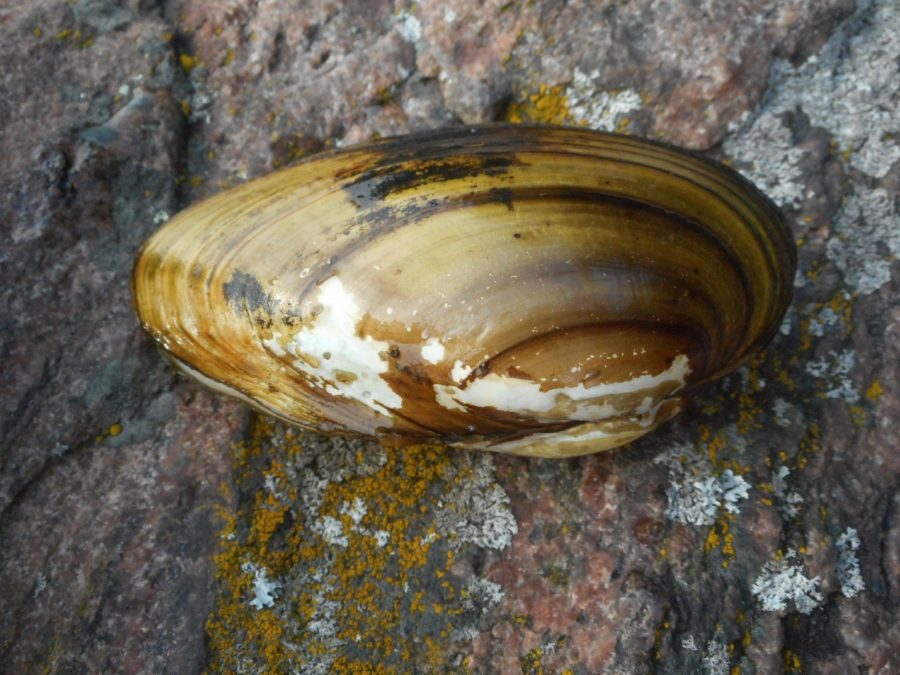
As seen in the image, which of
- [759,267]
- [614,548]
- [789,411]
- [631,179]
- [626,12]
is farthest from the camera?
[626,12]

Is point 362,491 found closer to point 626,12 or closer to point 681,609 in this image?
point 681,609

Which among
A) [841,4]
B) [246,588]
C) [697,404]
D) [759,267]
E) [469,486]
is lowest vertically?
[246,588]

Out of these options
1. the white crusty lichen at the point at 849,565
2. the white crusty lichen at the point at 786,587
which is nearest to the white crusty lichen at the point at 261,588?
the white crusty lichen at the point at 786,587

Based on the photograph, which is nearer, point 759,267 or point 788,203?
point 759,267

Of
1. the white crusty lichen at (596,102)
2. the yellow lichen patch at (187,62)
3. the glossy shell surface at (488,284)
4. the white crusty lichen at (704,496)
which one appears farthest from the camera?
the yellow lichen patch at (187,62)

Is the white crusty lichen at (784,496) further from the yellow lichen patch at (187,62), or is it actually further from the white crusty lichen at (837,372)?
the yellow lichen patch at (187,62)

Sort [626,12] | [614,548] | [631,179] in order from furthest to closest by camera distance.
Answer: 1. [626,12]
2. [614,548]
3. [631,179]

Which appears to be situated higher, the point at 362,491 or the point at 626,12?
the point at 626,12

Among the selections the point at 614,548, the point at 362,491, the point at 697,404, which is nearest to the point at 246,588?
the point at 362,491
